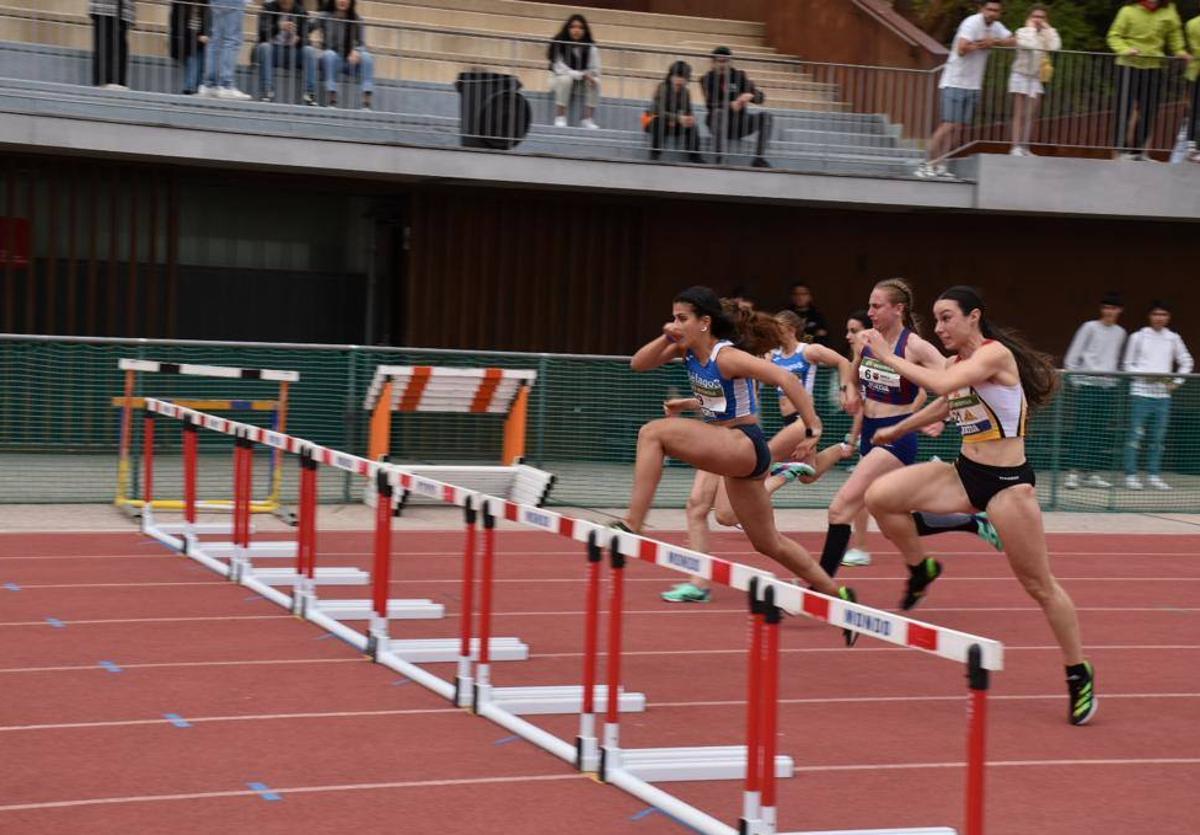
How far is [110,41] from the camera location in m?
18.1

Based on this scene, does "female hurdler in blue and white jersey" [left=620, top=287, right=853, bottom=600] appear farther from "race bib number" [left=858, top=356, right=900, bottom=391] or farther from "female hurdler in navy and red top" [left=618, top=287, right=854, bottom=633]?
"race bib number" [left=858, top=356, right=900, bottom=391]

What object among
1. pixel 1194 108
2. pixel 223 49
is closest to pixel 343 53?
pixel 223 49

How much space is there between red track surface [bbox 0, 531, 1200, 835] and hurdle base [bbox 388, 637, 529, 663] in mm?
84

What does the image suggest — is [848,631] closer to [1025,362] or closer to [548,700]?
[1025,362]

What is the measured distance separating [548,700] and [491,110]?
469 inches

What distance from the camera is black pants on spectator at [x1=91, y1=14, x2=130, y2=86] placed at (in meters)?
18.0

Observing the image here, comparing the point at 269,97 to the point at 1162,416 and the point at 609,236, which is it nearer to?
the point at 609,236

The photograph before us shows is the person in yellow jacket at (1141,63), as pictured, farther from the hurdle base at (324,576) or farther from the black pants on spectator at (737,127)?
the hurdle base at (324,576)

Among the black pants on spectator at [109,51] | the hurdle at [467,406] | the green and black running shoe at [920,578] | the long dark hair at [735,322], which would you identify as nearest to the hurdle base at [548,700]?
the long dark hair at [735,322]

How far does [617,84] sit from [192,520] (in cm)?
1098

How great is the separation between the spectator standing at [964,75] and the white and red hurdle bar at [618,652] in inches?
487

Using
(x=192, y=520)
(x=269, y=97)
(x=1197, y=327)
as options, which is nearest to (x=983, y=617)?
(x=192, y=520)

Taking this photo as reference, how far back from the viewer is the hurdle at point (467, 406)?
14648 millimetres

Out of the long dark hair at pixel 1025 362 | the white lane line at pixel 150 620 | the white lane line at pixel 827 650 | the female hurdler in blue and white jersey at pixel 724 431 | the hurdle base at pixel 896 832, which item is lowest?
the white lane line at pixel 150 620
